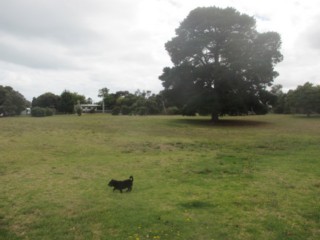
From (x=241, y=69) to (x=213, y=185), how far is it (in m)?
27.8

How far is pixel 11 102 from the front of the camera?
60000mm

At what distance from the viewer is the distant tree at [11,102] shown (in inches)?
2356

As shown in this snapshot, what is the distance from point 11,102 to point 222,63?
43.5 meters

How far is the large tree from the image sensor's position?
3456cm

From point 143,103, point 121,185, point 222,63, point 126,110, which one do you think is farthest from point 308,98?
point 121,185

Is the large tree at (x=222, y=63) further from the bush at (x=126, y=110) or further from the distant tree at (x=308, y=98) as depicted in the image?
the bush at (x=126, y=110)

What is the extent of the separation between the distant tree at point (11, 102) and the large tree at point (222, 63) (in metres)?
37.0

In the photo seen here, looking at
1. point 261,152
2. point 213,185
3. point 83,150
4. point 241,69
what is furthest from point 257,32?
point 213,185

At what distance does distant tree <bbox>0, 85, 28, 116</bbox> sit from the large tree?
3704 cm

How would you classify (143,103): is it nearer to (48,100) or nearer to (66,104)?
(66,104)

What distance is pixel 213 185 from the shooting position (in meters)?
9.27

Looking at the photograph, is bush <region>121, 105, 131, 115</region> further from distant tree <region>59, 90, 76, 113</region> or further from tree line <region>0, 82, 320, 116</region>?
distant tree <region>59, 90, 76, 113</region>

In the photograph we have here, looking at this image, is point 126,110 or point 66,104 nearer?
point 126,110

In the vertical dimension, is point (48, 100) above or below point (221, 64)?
below
